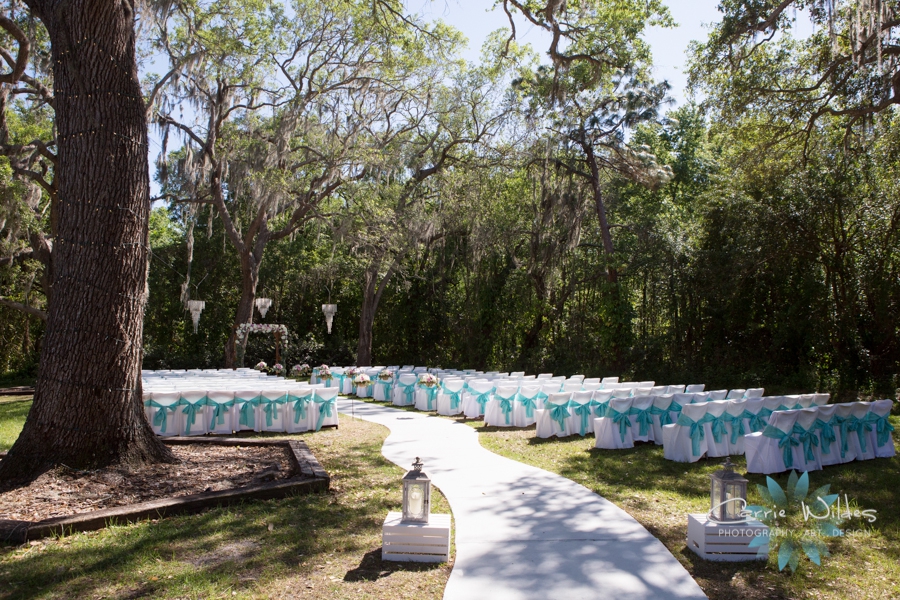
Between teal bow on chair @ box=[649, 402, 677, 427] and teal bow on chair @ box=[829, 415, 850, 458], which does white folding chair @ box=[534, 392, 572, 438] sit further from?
teal bow on chair @ box=[829, 415, 850, 458]

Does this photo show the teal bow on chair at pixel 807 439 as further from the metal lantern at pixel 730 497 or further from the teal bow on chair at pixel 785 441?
the metal lantern at pixel 730 497

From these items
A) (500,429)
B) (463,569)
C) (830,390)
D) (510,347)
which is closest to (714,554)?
(463,569)

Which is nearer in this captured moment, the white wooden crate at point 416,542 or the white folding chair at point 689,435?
A: the white wooden crate at point 416,542

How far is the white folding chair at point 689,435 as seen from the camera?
23.6 ft

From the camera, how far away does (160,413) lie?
877cm

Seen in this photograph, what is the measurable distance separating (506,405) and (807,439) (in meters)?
4.42

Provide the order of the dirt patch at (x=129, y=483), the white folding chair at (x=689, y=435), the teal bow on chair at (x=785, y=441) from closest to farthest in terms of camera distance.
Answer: the dirt patch at (x=129, y=483)
the teal bow on chair at (x=785, y=441)
the white folding chair at (x=689, y=435)

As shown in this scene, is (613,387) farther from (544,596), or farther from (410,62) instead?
(410,62)

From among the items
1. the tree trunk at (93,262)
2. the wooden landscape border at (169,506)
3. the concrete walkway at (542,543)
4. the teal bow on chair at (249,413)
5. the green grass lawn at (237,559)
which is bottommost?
the green grass lawn at (237,559)

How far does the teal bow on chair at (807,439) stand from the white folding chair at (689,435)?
984 millimetres

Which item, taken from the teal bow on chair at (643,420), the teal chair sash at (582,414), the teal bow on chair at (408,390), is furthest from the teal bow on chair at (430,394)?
the teal bow on chair at (643,420)

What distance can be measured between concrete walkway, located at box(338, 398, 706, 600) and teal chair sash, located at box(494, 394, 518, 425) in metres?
2.94

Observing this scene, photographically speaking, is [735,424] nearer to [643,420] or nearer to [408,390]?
[643,420]

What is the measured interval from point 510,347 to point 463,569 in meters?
17.1
